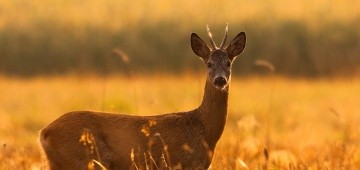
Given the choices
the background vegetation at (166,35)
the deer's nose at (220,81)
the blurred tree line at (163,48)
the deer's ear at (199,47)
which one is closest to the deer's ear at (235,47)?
the deer's ear at (199,47)

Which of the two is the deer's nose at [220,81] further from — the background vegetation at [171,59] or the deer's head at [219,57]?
the background vegetation at [171,59]

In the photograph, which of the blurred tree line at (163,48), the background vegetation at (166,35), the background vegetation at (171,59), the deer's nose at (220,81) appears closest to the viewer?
the deer's nose at (220,81)

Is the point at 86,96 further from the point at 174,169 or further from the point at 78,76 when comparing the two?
the point at 174,169

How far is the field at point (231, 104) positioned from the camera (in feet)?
50.3

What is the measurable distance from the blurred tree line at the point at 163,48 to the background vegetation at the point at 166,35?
0.07ft

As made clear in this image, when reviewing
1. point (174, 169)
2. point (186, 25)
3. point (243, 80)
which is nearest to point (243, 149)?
point (174, 169)

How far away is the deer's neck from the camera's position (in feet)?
34.0

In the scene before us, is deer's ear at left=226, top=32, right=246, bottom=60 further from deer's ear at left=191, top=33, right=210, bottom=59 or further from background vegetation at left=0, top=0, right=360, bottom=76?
background vegetation at left=0, top=0, right=360, bottom=76

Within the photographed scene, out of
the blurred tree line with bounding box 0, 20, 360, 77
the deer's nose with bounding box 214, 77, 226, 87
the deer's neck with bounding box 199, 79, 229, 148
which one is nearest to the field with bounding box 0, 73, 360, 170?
the blurred tree line with bounding box 0, 20, 360, 77

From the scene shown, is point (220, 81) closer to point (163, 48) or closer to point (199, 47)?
point (199, 47)

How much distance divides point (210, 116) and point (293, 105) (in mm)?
11032

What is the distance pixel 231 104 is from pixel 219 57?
10.5 meters

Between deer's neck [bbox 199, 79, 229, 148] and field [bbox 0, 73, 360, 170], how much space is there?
4.98ft

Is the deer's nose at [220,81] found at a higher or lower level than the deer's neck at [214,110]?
higher
